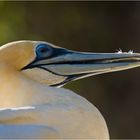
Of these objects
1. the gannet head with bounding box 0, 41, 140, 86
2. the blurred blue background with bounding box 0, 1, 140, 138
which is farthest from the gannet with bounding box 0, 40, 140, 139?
the blurred blue background with bounding box 0, 1, 140, 138

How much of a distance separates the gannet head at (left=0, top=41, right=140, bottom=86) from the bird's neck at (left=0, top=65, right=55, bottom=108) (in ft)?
0.27

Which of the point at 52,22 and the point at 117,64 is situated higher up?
the point at 52,22

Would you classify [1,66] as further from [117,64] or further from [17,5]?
[17,5]

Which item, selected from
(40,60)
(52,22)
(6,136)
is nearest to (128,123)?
(52,22)

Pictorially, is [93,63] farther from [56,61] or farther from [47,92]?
[47,92]

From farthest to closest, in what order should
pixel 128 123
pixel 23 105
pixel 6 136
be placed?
pixel 128 123 → pixel 23 105 → pixel 6 136

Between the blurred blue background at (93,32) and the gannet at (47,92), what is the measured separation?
22.5 ft

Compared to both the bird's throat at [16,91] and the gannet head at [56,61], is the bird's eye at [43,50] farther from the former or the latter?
the bird's throat at [16,91]

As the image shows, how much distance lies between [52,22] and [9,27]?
0.68 meters

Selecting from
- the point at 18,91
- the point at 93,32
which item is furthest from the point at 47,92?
the point at 93,32

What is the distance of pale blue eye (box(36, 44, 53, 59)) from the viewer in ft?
14.2

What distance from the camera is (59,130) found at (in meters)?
3.86

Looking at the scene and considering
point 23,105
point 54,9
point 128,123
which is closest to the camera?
point 23,105

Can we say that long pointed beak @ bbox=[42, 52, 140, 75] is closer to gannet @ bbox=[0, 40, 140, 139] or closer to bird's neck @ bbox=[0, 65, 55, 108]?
gannet @ bbox=[0, 40, 140, 139]
